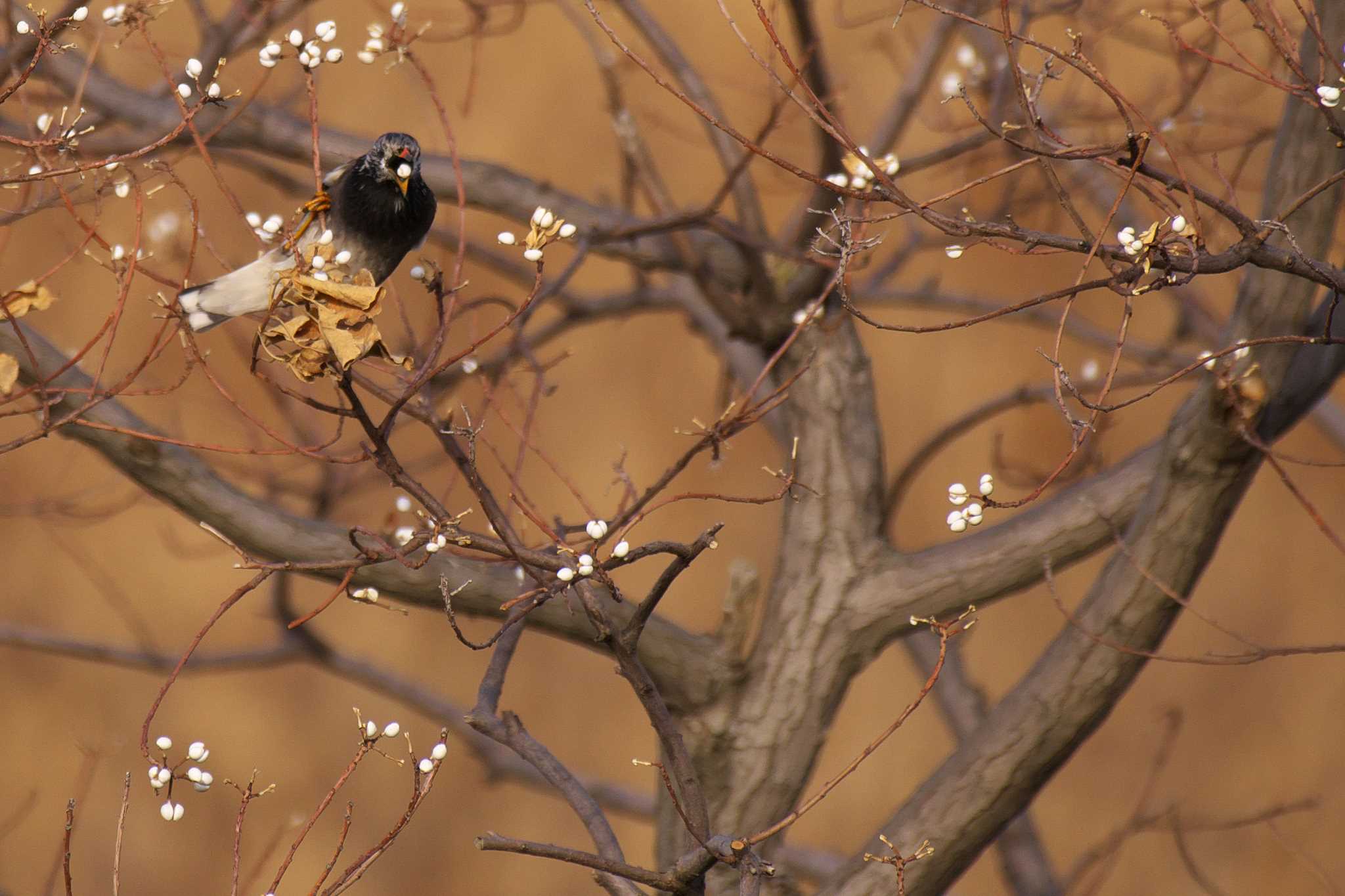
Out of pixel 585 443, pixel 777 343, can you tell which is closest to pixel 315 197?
pixel 777 343

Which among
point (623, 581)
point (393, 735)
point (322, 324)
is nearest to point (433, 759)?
point (393, 735)

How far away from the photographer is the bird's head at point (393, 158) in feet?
4.31

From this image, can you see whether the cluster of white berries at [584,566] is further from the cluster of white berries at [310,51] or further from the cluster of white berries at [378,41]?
the cluster of white berries at [378,41]

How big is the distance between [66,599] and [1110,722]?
8.13 ft

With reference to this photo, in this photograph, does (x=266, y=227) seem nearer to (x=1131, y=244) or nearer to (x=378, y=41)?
(x=378, y=41)

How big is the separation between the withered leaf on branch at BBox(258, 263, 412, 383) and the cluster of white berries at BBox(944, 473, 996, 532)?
0.49 m

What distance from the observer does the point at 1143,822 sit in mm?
2125

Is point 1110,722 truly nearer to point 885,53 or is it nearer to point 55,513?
point 885,53

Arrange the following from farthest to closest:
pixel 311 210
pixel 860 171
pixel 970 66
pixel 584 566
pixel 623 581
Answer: pixel 623 581 → pixel 970 66 → pixel 860 171 → pixel 311 210 → pixel 584 566

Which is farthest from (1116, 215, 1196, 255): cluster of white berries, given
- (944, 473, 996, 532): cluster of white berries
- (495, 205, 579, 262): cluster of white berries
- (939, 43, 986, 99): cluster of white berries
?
(939, 43, 986, 99): cluster of white berries

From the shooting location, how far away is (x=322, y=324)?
3.02ft

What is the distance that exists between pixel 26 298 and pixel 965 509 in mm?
901

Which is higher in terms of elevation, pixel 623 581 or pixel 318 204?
pixel 623 581

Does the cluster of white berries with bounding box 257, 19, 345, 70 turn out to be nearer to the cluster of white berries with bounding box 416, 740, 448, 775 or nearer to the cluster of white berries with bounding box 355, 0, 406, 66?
the cluster of white berries with bounding box 355, 0, 406, 66
